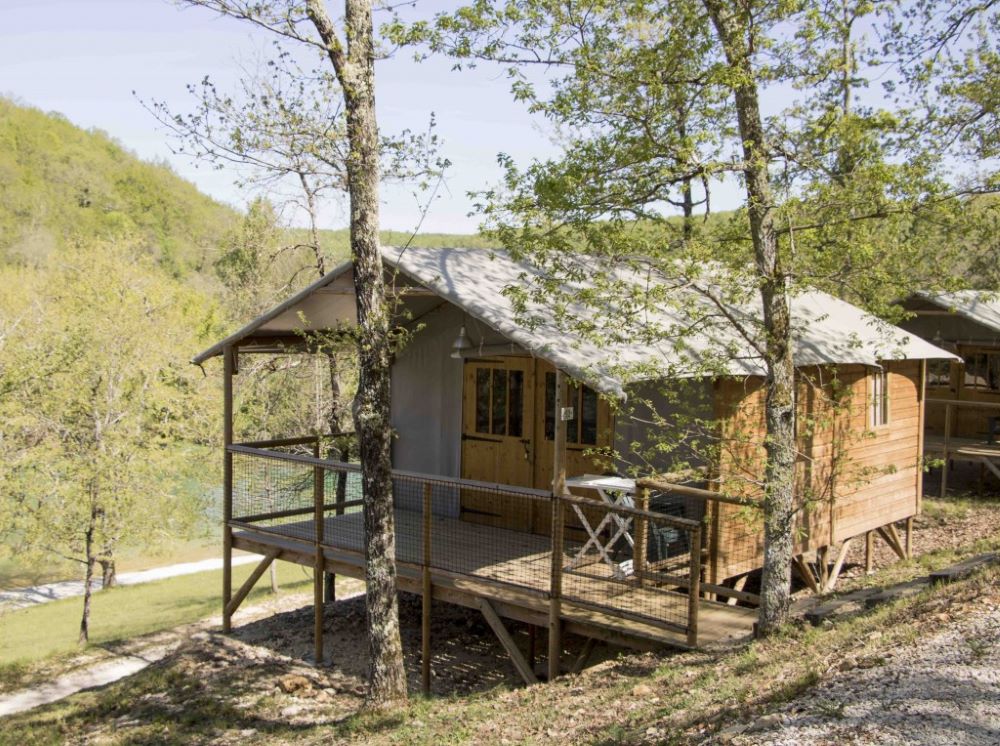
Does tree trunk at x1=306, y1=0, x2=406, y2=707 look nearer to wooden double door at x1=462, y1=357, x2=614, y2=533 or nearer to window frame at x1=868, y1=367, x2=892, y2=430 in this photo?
wooden double door at x1=462, y1=357, x2=614, y2=533

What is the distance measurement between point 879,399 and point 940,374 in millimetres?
8493

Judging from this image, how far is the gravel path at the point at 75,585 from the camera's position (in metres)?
23.7

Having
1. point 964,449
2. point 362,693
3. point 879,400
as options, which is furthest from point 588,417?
point 964,449

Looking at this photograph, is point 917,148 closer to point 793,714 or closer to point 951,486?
point 793,714

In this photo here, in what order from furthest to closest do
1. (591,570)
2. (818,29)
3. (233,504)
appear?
1. (233,504)
2. (591,570)
3. (818,29)

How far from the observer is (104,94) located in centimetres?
1346

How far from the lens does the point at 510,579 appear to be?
8758 mm

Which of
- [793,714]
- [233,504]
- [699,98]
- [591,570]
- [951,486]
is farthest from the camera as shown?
[951,486]

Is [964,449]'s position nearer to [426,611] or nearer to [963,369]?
[963,369]

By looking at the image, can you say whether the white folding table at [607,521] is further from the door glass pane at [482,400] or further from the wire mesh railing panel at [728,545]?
the door glass pane at [482,400]

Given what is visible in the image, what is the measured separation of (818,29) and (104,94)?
10.6 m

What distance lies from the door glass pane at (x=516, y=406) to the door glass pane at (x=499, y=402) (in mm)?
89

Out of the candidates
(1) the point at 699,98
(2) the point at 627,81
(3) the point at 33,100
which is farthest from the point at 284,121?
(3) the point at 33,100

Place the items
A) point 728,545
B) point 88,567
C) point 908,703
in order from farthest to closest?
point 88,567 → point 728,545 → point 908,703
